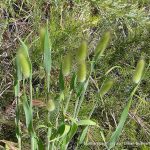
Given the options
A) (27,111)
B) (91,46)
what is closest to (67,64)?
(27,111)

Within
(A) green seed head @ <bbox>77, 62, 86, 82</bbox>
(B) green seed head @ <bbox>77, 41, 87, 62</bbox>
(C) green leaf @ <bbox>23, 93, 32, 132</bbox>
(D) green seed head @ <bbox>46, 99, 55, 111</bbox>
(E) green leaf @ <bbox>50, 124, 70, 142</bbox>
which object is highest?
(B) green seed head @ <bbox>77, 41, 87, 62</bbox>

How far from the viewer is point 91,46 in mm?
1352

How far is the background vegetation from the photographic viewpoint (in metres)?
1.23

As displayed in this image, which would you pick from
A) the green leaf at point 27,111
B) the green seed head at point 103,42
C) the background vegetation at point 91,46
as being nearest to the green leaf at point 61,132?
the green leaf at point 27,111

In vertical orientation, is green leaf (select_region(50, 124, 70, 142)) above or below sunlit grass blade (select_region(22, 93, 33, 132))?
below

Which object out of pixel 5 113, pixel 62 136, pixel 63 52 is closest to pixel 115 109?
pixel 63 52

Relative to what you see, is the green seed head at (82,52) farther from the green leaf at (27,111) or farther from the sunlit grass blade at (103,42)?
the green leaf at (27,111)

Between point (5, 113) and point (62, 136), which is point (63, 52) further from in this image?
point (62, 136)

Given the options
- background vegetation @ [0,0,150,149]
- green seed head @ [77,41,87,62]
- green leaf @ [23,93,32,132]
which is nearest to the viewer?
green seed head @ [77,41,87,62]

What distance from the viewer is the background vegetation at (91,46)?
1229 mm

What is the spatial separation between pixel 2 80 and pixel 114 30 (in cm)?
45

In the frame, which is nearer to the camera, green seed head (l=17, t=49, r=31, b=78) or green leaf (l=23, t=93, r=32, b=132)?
green seed head (l=17, t=49, r=31, b=78)

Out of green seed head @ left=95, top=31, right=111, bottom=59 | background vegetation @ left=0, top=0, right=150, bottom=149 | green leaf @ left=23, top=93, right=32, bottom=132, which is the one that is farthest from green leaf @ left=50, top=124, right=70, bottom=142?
background vegetation @ left=0, top=0, right=150, bottom=149

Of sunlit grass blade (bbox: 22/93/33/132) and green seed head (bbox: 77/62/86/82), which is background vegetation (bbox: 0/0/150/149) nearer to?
sunlit grass blade (bbox: 22/93/33/132)
